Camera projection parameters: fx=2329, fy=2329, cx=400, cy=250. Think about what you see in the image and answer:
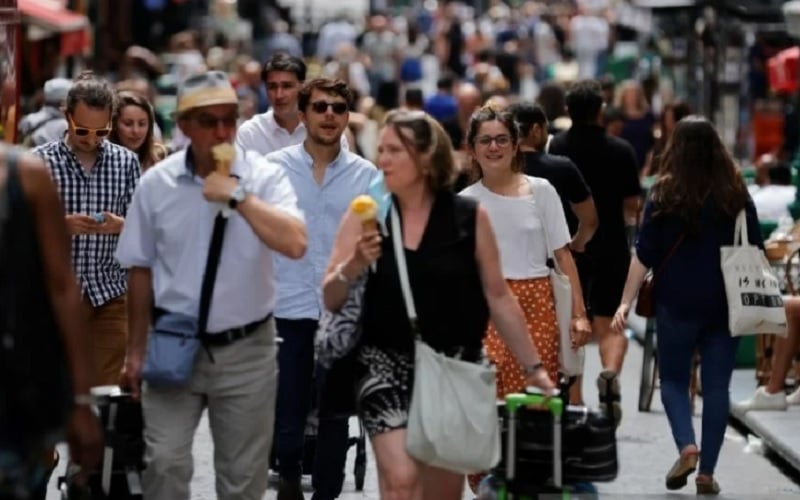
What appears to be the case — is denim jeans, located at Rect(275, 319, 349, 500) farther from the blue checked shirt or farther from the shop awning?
the shop awning

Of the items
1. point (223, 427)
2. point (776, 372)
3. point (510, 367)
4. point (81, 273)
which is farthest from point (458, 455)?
point (776, 372)

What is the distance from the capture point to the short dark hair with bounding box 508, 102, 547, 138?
11703 millimetres

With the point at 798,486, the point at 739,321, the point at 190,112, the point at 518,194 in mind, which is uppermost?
the point at 190,112

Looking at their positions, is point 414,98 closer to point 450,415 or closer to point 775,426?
point 775,426

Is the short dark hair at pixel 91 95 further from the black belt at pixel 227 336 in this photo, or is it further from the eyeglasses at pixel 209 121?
the black belt at pixel 227 336

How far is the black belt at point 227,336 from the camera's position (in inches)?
309

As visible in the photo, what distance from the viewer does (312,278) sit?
32.1 ft

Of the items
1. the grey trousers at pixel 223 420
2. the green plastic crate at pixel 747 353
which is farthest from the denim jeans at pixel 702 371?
the green plastic crate at pixel 747 353

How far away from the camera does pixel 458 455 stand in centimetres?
768

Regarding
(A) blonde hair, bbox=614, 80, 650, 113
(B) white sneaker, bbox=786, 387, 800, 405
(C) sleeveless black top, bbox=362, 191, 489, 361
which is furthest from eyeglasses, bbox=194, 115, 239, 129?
(A) blonde hair, bbox=614, 80, 650, 113

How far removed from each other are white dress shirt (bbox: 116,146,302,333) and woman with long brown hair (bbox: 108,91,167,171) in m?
3.23

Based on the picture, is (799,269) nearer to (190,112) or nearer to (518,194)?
(518,194)

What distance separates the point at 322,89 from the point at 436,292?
2418 mm

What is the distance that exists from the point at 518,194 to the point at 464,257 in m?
2.18
